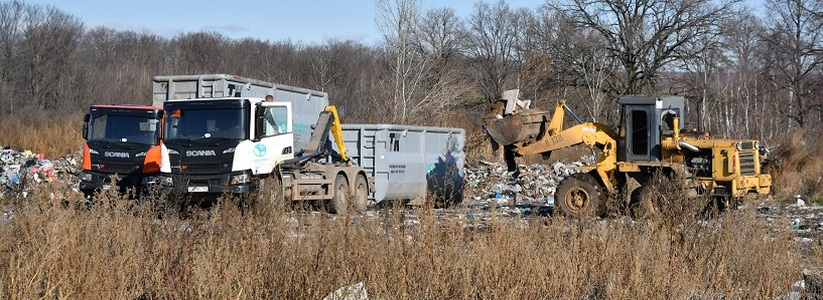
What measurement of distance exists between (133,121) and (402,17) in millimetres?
16662

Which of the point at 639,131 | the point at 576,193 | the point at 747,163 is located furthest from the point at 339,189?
the point at 747,163

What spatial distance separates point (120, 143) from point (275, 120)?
148 inches

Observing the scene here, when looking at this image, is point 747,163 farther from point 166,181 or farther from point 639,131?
point 166,181

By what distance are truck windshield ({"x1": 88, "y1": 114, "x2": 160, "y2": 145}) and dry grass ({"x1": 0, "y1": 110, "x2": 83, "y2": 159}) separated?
11970 mm

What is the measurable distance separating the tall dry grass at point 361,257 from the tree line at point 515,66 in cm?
2209

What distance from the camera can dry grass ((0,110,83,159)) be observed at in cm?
3170

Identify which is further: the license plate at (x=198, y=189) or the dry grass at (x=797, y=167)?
the dry grass at (x=797, y=167)

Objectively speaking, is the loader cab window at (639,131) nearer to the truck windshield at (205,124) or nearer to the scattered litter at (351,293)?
the truck windshield at (205,124)

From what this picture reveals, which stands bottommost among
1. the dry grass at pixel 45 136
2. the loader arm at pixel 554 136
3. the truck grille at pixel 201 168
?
the truck grille at pixel 201 168

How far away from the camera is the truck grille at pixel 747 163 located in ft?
55.2

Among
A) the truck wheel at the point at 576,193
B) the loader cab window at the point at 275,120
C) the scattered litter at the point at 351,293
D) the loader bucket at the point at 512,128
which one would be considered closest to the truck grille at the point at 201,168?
the loader cab window at the point at 275,120

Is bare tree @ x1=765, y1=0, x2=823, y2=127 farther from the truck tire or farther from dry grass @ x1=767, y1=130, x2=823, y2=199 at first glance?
the truck tire

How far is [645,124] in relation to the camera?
1733 centimetres

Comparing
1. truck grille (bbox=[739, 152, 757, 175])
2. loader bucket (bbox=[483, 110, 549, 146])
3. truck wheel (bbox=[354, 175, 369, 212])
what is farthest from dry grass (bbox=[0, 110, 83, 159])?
truck grille (bbox=[739, 152, 757, 175])
